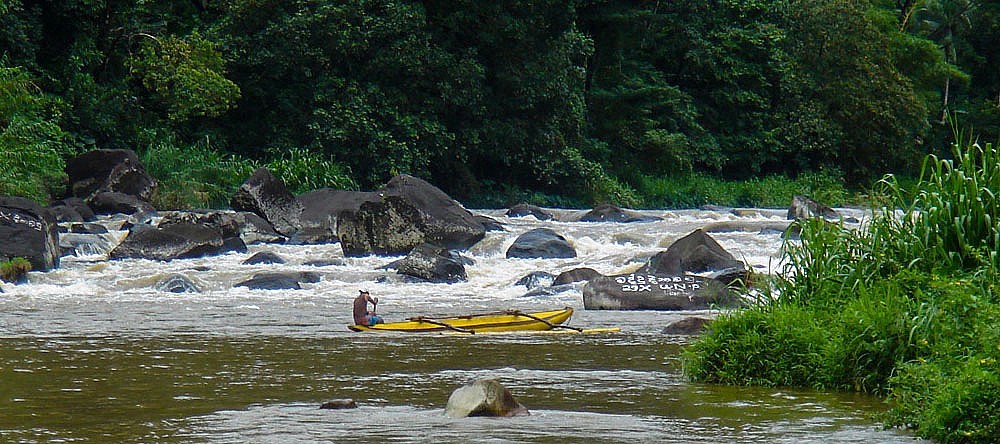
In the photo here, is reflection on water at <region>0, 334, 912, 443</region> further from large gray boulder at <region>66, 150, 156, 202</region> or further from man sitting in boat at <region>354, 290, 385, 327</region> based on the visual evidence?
large gray boulder at <region>66, 150, 156, 202</region>

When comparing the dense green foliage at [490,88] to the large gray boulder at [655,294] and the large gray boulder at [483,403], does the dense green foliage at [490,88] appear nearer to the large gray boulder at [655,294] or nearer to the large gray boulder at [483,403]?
the large gray boulder at [655,294]

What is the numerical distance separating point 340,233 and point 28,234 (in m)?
5.12

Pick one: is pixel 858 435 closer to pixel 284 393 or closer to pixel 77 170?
pixel 284 393

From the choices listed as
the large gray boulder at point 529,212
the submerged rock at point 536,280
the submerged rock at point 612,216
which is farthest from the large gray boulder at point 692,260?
the large gray boulder at point 529,212

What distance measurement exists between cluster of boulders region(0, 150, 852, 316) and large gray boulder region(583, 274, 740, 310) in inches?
0.6

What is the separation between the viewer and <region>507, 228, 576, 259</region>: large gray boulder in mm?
20578

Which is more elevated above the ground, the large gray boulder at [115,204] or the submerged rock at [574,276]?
the large gray boulder at [115,204]

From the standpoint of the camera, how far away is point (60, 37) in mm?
32688

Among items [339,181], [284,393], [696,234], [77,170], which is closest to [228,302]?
[696,234]

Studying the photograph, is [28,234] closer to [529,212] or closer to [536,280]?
[536,280]

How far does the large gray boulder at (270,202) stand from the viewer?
24.5 metres

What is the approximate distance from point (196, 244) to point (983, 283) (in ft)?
51.1

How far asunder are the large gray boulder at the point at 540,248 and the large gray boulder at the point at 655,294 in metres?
5.38

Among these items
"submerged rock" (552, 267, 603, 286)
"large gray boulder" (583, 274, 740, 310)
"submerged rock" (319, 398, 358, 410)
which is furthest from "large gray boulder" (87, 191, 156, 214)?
"submerged rock" (319, 398, 358, 410)
